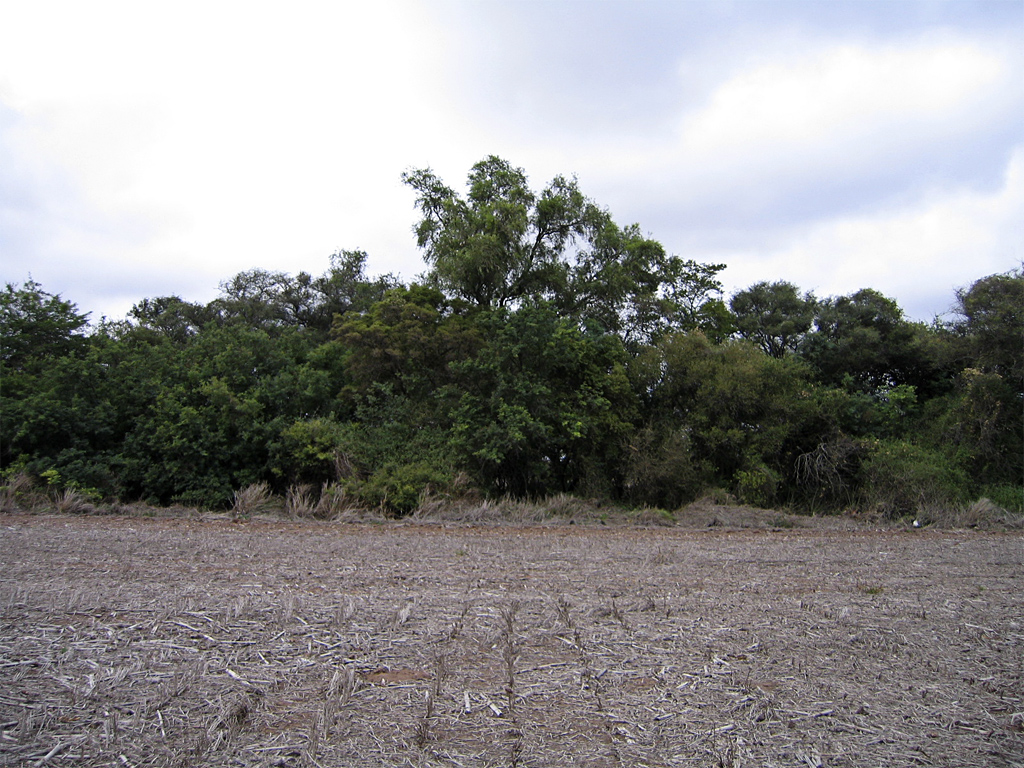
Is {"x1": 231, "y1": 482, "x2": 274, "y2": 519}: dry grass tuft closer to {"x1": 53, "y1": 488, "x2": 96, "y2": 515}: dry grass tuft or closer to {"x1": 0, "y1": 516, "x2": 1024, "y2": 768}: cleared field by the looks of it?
{"x1": 53, "y1": 488, "x2": 96, "y2": 515}: dry grass tuft

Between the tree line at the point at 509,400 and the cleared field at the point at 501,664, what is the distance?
9001mm

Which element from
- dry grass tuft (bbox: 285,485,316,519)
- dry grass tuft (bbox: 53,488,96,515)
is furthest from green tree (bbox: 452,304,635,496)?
dry grass tuft (bbox: 53,488,96,515)

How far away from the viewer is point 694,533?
12.9 meters

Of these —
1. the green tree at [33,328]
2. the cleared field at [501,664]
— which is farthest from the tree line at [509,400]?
the cleared field at [501,664]

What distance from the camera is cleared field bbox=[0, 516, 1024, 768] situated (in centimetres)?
324

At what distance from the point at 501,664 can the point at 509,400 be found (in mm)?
12759

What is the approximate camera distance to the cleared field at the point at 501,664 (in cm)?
324

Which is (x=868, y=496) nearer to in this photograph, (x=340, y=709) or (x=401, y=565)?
(x=401, y=565)

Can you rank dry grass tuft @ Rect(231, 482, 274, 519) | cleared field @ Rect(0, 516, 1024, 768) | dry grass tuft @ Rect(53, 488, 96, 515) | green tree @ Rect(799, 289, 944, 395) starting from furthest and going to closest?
green tree @ Rect(799, 289, 944, 395), dry grass tuft @ Rect(231, 482, 274, 519), dry grass tuft @ Rect(53, 488, 96, 515), cleared field @ Rect(0, 516, 1024, 768)

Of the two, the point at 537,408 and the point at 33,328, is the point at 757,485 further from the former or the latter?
the point at 33,328

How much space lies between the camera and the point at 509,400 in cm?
1700

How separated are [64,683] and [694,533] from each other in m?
10.9

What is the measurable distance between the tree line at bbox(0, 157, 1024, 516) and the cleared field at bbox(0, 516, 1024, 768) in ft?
29.5

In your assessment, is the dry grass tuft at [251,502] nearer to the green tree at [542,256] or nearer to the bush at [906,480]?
the green tree at [542,256]
